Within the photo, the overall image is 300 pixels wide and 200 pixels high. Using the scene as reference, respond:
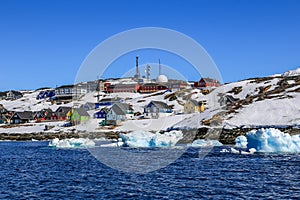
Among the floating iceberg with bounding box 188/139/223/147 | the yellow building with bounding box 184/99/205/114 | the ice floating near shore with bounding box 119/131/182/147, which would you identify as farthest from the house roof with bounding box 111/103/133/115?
the floating iceberg with bounding box 188/139/223/147

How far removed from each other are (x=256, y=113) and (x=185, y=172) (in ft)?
172

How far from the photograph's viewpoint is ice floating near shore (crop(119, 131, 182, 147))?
2626 inches

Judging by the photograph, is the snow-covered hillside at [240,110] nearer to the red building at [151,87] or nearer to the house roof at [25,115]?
the house roof at [25,115]

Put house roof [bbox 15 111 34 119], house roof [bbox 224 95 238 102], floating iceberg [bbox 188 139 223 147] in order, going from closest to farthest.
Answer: floating iceberg [bbox 188 139 223 147]
house roof [bbox 224 95 238 102]
house roof [bbox 15 111 34 119]

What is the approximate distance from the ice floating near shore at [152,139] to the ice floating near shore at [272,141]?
1525 centimetres

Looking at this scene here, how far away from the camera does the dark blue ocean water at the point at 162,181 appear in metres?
27.5

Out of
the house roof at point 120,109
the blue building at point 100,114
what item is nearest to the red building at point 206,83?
the house roof at point 120,109

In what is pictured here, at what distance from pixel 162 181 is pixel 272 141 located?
27.1 meters

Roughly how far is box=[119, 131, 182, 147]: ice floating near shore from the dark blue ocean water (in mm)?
21159

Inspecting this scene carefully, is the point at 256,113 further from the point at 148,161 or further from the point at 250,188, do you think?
the point at 250,188

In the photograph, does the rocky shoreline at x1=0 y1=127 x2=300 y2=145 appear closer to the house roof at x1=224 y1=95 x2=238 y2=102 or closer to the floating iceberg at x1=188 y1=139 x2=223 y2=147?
the floating iceberg at x1=188 y1=139 x2=223 y2=147

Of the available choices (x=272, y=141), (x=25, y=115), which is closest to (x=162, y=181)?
(x=272, y=141)

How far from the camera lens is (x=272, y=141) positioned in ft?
179

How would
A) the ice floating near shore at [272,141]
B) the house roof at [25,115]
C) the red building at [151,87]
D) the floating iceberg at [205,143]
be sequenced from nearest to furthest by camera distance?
the ice floating near shore at [272,141] < the floating iceberg at [205,143] < the house roof at [25,115] < the red building at [151,87]
